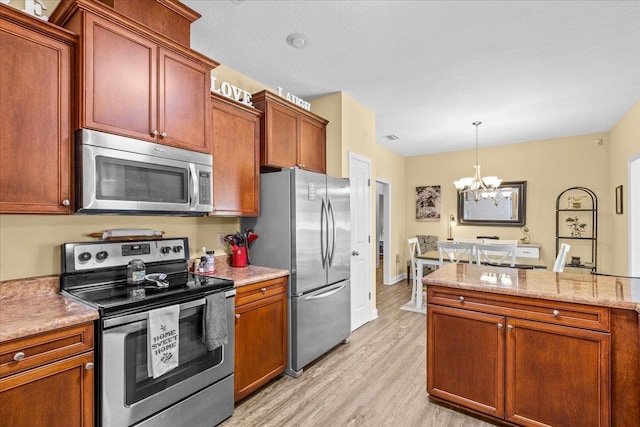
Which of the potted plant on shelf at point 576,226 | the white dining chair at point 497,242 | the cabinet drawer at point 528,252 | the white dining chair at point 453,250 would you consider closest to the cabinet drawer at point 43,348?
the white dining chair at point 453,250

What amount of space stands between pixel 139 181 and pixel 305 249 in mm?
1388

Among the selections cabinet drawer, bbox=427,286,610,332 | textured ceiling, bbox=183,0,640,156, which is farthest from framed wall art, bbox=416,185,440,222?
cabinet drawer, bbox=427,286,610,332

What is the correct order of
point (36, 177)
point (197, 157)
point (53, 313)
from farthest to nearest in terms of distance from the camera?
point (197, 157)
point (36, 177)
point (53, 313)

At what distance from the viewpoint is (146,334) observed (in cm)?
166

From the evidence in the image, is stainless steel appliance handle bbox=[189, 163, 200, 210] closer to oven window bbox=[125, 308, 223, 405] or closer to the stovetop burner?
the stovetop burner

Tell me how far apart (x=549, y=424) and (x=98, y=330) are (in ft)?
8.29

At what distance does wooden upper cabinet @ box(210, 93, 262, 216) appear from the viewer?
8.32ft

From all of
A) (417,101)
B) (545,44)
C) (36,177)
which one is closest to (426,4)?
(545,44)

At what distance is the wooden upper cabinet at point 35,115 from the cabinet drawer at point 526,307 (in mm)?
2393

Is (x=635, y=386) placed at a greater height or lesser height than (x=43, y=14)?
lesser

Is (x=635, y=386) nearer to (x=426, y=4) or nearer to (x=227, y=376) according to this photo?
(x=227, y=376)

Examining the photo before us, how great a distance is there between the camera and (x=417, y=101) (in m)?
3.88

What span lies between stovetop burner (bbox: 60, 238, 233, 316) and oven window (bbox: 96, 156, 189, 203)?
1.35 ft

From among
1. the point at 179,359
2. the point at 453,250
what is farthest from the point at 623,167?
the point at 179,359
